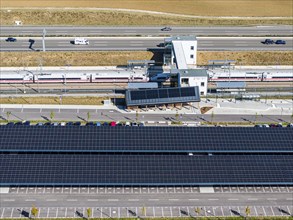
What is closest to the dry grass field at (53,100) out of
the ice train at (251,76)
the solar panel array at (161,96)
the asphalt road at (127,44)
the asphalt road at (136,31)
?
the solar panel array at (161,96)

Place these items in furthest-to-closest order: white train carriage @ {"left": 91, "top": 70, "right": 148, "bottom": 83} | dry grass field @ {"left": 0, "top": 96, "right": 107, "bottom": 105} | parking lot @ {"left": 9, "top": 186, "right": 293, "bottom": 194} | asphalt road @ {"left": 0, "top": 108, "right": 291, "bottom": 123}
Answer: white train carriage @ {"left": 91, "top": 70, "right": 148, "bottom": 83}
dry grass field @ {"left": 0, "top": 96, "right": 107, "bottom": 105}
asphalt road @ {"left": 0, "top": 108, "right": 291, "bottom": 123}
parking lot @ {"left": 9, "top": 186, "right": 293, "bottom": 194}

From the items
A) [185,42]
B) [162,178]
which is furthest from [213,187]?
[185,42]

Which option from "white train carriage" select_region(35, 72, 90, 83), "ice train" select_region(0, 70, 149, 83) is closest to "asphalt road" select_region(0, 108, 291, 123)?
"white train carriage" select_region(35, 72, 90, 83)

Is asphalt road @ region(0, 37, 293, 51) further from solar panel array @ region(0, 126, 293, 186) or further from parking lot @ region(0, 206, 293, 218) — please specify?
parking lot @ region(0, 206, 293, 218)

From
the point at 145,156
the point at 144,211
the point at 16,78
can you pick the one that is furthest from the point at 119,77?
the point at 144,211

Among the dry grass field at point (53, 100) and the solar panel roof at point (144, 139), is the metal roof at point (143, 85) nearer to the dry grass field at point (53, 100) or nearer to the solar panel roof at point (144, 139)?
the dry grass field at point (53, 100)

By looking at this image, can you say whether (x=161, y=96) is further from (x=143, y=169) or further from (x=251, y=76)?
(x=143, y=169)

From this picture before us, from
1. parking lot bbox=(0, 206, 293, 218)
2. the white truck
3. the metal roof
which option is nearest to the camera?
parking lot bbox=(0, 206, 293, 218)

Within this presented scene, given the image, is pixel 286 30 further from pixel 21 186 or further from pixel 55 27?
A: pixel 21 186
